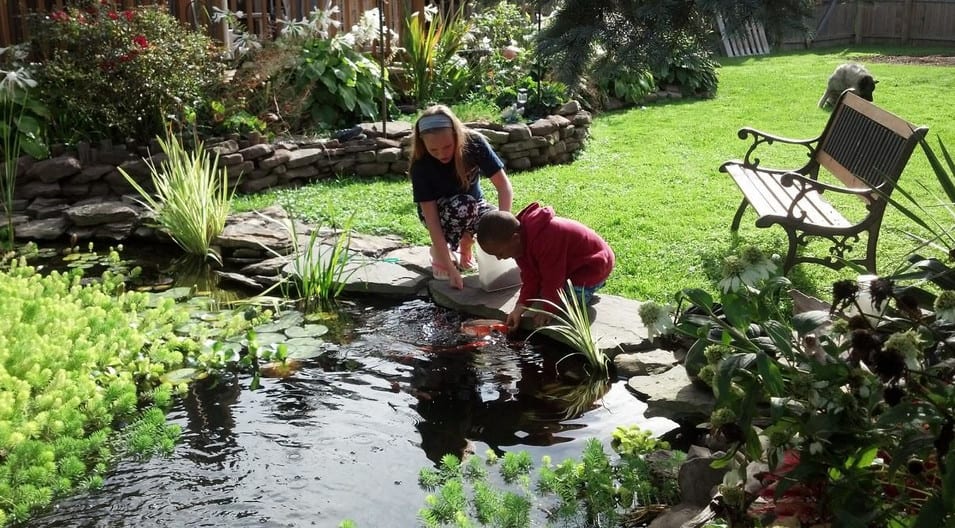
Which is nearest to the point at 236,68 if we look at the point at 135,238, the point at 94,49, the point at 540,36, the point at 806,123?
the point at 94,49

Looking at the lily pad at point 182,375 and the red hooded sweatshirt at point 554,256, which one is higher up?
the red hooded sweatshirt at point 554,256

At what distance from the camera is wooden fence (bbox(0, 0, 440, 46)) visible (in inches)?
352

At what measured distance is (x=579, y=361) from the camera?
4633 mm

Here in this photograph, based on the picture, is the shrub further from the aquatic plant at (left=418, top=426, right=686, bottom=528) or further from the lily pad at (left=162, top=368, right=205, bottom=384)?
the aquatic plant at (left=418, top=426, right=686, bottom=528)

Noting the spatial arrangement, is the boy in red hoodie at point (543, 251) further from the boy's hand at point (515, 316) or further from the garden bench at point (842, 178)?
the garden bench at point (842, 178)

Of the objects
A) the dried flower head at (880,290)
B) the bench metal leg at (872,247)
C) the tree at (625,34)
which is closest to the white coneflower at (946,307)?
the dried flower head at (880,290)

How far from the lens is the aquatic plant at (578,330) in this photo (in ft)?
14.5

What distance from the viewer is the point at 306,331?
4.96 metres

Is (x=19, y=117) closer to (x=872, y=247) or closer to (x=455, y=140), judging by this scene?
(x=455, y=140)

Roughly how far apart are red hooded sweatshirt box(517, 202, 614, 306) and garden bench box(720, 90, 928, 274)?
0.96 meters

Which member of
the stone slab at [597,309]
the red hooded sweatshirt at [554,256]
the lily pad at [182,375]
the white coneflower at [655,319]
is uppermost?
the white coneflower at [655,319]

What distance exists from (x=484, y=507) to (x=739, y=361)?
1.22 meters

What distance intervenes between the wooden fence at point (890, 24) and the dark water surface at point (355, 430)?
1634 centimetres

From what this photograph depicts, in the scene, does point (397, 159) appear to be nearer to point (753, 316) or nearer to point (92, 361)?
point (92, 361)
